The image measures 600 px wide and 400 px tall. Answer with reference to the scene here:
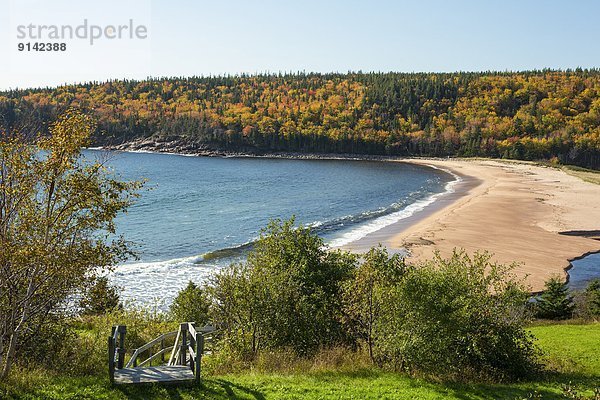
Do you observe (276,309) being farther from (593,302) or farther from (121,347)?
(593,302)

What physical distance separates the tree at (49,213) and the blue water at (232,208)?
904 millimetres

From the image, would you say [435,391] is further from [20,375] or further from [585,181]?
A: [585,181]

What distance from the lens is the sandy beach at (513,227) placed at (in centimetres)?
4831

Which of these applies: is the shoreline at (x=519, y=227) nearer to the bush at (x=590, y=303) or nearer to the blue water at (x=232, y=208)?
the bush at (x=590, y=303)

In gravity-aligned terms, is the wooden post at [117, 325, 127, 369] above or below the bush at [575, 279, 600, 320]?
above

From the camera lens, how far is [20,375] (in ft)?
45.9

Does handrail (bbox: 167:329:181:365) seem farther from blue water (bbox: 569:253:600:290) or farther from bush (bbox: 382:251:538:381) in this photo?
blue water (bbox: 569:253:600:290)

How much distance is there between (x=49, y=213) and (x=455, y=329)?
13.7 metres

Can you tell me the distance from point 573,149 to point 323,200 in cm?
11892

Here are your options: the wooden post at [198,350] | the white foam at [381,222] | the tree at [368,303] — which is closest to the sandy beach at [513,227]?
the white foam at [381,222]

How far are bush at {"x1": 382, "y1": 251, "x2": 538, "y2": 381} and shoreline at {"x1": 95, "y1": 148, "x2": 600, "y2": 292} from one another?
1280 cm

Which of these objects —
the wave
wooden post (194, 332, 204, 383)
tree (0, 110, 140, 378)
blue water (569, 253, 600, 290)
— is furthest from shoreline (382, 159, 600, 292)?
tree (0, 110, 140, 378)

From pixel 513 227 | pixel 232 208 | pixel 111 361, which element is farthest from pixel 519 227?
pixel 111 361

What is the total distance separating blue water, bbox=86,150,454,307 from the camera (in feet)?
152
